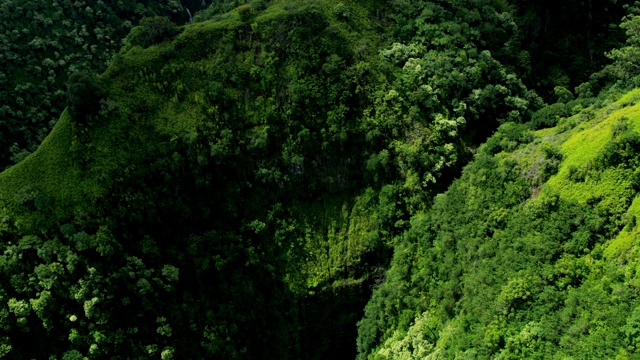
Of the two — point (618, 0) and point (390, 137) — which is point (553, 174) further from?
point (618, 0)

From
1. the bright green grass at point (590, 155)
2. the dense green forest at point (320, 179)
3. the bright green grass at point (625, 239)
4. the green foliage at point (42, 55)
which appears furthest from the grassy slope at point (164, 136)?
the bright green grass at point (625, 239)

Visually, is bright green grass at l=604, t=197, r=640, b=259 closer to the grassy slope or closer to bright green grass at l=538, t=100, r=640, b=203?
bright green grass at l=538, t=100, r=640, b=203

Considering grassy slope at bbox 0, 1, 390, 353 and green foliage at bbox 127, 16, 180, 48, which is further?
green foliage at bbox 127, 16, 180, 48

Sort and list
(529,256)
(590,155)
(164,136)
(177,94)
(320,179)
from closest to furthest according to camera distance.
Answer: (529,256), (590,155), (164,136), (177,94), (320,179)

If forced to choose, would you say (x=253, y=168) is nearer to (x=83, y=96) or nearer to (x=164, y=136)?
(x=164, y=136)

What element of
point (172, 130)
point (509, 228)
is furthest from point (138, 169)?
point (509, 228)

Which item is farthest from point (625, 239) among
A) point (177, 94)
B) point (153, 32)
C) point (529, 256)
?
point (153, 32)

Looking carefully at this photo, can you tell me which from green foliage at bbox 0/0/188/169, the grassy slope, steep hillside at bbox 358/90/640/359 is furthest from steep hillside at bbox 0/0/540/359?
green foliage at bbox 0/0/188/169
